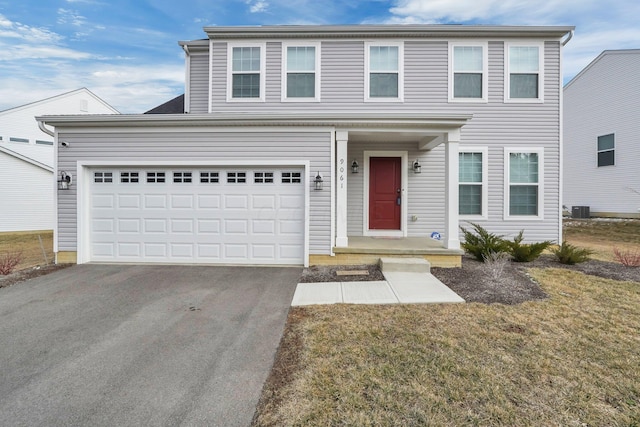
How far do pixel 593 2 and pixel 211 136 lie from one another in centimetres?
1251

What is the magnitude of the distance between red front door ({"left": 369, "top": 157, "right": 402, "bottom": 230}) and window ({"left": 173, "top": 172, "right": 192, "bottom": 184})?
461 centimetres

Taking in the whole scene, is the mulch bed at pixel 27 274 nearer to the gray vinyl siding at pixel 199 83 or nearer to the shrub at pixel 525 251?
the gray vinyl siding at pixel 199 83

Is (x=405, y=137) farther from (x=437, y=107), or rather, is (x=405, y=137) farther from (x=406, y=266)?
(x=406, y=266)

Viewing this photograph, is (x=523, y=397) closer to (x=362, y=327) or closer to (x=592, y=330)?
(x=362, y=327)

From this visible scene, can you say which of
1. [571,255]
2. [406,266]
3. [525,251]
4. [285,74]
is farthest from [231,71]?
[571,255]

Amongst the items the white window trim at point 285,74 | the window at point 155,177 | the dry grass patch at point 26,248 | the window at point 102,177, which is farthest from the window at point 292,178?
the dry grass patch at point 26,248

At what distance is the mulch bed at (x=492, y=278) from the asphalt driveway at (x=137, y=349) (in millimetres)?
1216

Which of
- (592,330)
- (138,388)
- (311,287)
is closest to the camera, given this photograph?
(138,388)

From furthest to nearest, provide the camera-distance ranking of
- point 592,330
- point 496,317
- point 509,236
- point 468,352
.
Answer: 1. point 509,236
2. point 496,317
3. point 592,330
4. point 468,352

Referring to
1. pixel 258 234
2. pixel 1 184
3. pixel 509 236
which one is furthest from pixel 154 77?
pixel 509 236

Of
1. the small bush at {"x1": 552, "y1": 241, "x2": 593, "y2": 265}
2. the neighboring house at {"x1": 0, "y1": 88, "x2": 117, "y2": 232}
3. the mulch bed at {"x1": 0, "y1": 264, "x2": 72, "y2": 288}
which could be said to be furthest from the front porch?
the neighboring house at {"x1": 0, "y1": 88, "x2": 117, "y2": 232}

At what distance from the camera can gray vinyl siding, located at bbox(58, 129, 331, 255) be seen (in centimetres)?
667

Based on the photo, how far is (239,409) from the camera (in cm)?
225

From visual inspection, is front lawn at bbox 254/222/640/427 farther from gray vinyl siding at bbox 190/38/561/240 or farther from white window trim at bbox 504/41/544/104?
white window trim at bbox 504/41/544/104
